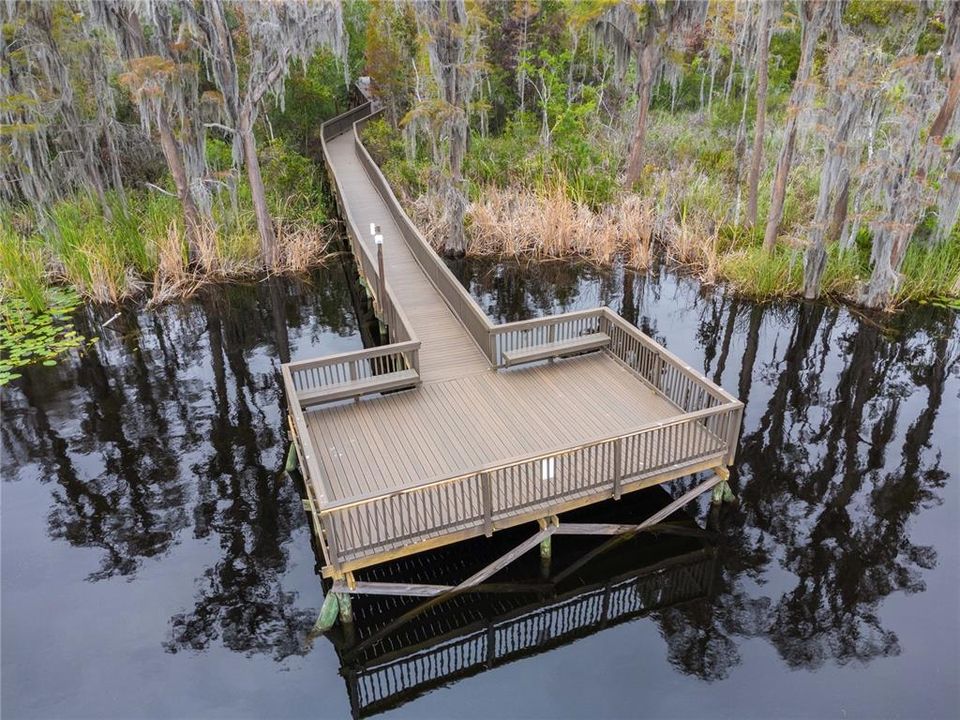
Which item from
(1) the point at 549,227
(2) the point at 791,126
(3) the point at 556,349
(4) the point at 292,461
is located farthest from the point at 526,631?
(1) the point at 549,227

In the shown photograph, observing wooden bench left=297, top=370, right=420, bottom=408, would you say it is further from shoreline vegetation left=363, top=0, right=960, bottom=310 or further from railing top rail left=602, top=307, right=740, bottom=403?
shoreline vegetation left=363, top=0, right=960, bottom=310

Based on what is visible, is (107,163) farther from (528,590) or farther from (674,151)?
(528,590)

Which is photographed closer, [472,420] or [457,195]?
[472,420]

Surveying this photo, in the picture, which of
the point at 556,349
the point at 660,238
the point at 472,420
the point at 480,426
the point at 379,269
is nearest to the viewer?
the point at 480,426

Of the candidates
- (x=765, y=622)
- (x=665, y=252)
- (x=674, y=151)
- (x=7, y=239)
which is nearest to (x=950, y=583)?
(x=765, y=622)

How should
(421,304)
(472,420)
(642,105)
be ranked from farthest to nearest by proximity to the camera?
(642,105), (421,304), (472,420)

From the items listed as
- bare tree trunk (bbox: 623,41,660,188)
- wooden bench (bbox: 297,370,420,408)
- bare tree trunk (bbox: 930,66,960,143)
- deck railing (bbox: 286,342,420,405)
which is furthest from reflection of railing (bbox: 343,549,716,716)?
bare tree trunk (bbox: 623,41,660,188)

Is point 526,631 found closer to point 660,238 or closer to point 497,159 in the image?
point 660,238
